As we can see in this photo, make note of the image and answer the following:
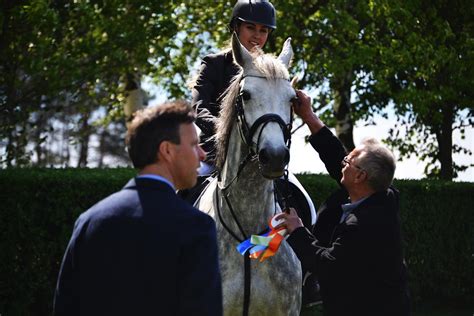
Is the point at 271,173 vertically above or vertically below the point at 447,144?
below

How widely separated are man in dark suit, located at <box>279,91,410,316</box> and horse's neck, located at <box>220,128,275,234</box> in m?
0.98

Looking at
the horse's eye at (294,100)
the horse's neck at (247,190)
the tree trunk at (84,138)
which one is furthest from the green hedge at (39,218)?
the tree trunk at (84,138)

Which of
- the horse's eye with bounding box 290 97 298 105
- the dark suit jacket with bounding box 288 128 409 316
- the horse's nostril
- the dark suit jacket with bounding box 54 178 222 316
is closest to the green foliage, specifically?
the horse's eye with bounding box 290 97 298 105

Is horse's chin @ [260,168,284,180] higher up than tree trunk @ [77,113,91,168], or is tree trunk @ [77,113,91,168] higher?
tree trunk @ [77,113,91,168]

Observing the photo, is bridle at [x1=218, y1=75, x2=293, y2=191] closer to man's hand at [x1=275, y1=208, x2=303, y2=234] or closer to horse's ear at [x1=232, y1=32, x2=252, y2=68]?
horse's ear at [x1=232, y1=32, x2=252, y2=68]

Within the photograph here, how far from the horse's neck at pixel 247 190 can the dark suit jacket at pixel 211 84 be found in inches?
18.9

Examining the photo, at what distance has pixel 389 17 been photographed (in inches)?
676

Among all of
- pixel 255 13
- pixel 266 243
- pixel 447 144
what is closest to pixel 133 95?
pixel 447 144

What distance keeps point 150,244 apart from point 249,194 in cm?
264

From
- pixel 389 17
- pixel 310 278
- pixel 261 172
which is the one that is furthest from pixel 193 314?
pixel 389 17

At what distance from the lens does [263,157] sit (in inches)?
206

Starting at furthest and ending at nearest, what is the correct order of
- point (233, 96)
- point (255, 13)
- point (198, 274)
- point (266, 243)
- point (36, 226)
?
point (36, 226)
point (255, 13)
point (233, 96)
point (266, 243)
point (198, 274)

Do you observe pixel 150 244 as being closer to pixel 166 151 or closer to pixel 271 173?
pixel 166 151

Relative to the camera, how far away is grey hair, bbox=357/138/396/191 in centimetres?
468
